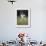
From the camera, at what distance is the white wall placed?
17.3 ft

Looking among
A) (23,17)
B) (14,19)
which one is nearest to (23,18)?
(23,17)

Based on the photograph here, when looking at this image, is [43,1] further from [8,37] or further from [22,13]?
[8,37]

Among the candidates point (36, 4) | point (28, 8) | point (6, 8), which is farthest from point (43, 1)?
point (6, 8)

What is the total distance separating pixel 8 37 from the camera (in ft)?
17.3

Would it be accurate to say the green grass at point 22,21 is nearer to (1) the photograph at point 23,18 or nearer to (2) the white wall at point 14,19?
(1) the photograph at point 23,18

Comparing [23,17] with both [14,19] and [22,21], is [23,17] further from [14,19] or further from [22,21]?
[14,19]

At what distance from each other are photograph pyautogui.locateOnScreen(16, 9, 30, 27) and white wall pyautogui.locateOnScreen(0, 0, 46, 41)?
0.16 meters

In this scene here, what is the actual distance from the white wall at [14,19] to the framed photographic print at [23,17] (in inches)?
4.6

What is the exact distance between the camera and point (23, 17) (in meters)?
5.31

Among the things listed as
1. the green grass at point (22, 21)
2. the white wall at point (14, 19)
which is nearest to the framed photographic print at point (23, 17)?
the green grass at point (22, 21)

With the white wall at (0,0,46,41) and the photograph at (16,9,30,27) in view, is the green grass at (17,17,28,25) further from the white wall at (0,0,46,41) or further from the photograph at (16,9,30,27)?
the white wall at (0,0,46,41)

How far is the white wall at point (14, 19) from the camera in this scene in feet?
17.3

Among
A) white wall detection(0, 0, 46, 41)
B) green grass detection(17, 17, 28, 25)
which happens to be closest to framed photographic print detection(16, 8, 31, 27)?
green grass detection(17, 17, 28, 25)

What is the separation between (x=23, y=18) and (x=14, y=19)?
36 cm
